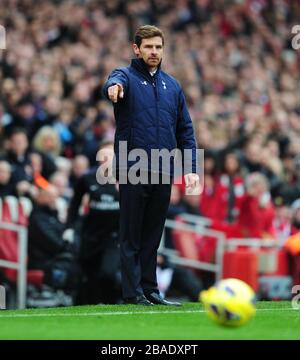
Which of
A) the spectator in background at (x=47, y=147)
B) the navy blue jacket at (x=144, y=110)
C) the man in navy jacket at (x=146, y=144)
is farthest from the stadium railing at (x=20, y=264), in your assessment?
the navy blue jacket at (x=144, y=110)

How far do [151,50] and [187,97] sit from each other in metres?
12.5

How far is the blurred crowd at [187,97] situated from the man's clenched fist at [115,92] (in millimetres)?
5698

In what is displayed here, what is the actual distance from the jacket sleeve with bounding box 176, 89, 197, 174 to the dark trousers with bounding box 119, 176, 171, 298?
27 cm

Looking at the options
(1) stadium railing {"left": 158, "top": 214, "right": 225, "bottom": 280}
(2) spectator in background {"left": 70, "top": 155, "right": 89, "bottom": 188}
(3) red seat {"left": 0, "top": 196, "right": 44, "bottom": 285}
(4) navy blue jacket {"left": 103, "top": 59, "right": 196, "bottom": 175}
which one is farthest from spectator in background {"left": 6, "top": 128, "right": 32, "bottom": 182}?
(4) navy blue jacket {"left": 103, "top": 59, "right": 196, "bottom": 175}

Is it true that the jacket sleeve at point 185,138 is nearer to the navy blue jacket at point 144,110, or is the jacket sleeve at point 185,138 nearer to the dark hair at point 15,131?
the navy blue jacket at point 144,110

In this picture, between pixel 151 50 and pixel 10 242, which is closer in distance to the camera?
pixel 151 50

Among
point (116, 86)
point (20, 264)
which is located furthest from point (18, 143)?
point (116, 86)

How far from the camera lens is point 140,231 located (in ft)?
35.0

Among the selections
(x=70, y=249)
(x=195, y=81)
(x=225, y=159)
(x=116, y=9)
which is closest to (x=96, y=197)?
(x=70, y=249)

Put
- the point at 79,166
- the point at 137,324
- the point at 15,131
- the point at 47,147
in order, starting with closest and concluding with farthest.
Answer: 1. the point at 137,324
2. the point at 15,131
3. the point at 79,166
4. the point at 47,147

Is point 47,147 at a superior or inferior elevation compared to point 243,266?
superior

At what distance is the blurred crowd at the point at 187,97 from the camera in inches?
687

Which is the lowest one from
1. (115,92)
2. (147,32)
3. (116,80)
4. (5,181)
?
(5,181)

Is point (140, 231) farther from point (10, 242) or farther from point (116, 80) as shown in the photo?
point (10, 242)
